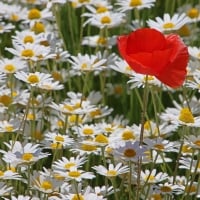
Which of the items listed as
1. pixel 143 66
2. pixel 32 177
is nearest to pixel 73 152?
pixel 32 177

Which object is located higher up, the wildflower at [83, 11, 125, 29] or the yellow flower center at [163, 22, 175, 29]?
the yellow flower center at [163, 22, 175, 29]

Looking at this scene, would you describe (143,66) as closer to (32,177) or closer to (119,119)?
(32,177)

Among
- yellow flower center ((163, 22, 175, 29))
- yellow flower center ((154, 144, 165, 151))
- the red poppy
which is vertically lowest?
yellow flower center ((154, 144, 165, 151))

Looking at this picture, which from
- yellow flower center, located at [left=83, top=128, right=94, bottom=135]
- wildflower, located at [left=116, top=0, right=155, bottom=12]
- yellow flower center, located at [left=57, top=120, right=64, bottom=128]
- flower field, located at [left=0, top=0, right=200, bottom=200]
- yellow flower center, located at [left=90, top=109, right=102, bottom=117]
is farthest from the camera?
wildflower, located at [left=116, top=0, right=155, bottom=12]

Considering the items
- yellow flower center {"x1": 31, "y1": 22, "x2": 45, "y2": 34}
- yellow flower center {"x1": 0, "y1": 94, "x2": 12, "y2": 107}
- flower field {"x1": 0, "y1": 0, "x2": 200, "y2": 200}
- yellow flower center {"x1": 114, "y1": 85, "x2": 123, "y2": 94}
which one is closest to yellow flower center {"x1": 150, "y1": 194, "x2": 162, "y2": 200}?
flower field {"x1": 0, "y1": 0, "x2": 200, "y2": 200}

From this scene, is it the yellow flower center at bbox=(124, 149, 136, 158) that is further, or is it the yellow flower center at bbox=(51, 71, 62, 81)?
the yellow flower center at bbox=(51, 71, 62, 81)

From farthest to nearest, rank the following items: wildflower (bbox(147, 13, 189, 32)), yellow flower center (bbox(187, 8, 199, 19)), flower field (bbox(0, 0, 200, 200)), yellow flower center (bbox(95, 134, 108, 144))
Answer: yellow flower center (bbox(187, 8, 199, 19)), wildflower (bbox(147, 13, 189, 32)), yellow flower center (bbox(95, 134, 108, 144)), flower field (bbox(0, 0, 200, 200))

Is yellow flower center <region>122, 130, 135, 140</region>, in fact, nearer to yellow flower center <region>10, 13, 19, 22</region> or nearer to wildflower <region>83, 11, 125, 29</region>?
wildflower <region>83, 11, 125, 29</region>

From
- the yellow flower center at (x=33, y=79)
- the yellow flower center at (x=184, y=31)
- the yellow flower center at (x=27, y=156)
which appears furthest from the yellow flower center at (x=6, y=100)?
the yellow flower center at (x=184, y=31)
